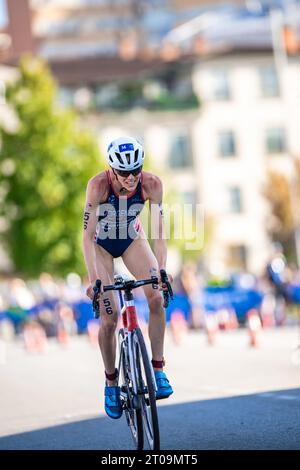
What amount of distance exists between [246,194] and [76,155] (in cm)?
2454

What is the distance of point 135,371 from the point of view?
831cm

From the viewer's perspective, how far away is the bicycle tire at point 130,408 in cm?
821

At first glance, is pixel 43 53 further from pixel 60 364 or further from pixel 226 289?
pixel 60 364

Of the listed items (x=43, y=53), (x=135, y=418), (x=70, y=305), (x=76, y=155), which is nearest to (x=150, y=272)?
(x=135, y=418)

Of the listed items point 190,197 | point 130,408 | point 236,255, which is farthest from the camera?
point 236,255

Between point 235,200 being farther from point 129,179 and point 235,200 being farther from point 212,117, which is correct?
point 129,179

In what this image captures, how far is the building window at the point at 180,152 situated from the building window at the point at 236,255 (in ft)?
18.4

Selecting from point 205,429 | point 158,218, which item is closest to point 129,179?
point 158,218

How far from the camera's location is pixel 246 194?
72.6 m

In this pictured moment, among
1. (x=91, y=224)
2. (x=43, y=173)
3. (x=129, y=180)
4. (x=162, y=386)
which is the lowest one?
(x=162, y=386)

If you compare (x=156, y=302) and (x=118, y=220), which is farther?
(x=118, y=220)

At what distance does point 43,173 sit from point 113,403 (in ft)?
135

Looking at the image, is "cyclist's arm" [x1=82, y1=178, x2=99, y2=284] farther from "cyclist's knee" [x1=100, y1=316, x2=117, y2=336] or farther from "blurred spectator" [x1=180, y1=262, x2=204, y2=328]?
"blurred spectator" [x1=180, y1=262, x2=204, y2=328]

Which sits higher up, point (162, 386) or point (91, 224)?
point (91, 224)
